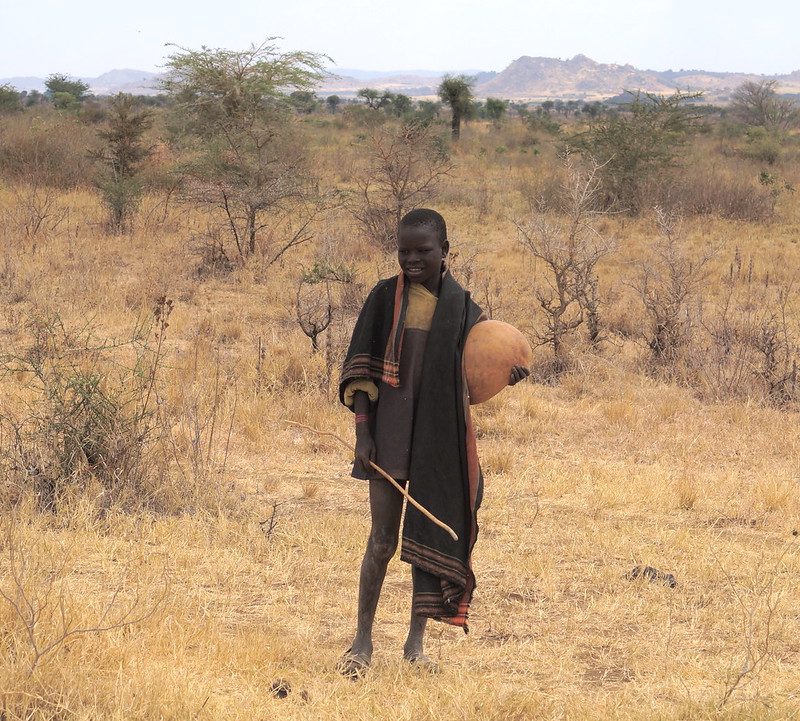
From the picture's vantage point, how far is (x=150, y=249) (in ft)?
36.2

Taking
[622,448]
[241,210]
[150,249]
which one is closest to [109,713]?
[622,448]

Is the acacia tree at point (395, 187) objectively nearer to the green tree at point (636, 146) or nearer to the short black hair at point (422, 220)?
the green tree at point (636, 146)

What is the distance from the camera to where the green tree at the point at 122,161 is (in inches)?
469

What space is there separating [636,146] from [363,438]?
47.2ft

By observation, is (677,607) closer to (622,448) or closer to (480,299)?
(622,448)

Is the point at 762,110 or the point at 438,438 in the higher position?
the point at 762,110

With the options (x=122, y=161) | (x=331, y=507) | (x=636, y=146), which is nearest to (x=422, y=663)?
(x=331, y=507)

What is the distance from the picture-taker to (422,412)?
2.65 meters

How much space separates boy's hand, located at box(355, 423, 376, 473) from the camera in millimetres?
2666

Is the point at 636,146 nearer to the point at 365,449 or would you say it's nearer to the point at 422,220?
the point at 422,220

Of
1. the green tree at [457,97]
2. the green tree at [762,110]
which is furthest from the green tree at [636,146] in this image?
the green tree at [762,110]

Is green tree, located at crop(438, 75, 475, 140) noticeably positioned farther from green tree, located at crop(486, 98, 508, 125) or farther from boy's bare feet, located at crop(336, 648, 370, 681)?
boy's bare feet, located at crop(336, 648, 370, 681)

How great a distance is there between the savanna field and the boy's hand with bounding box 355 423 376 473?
0.67 m

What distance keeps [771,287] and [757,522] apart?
22.9 ft
